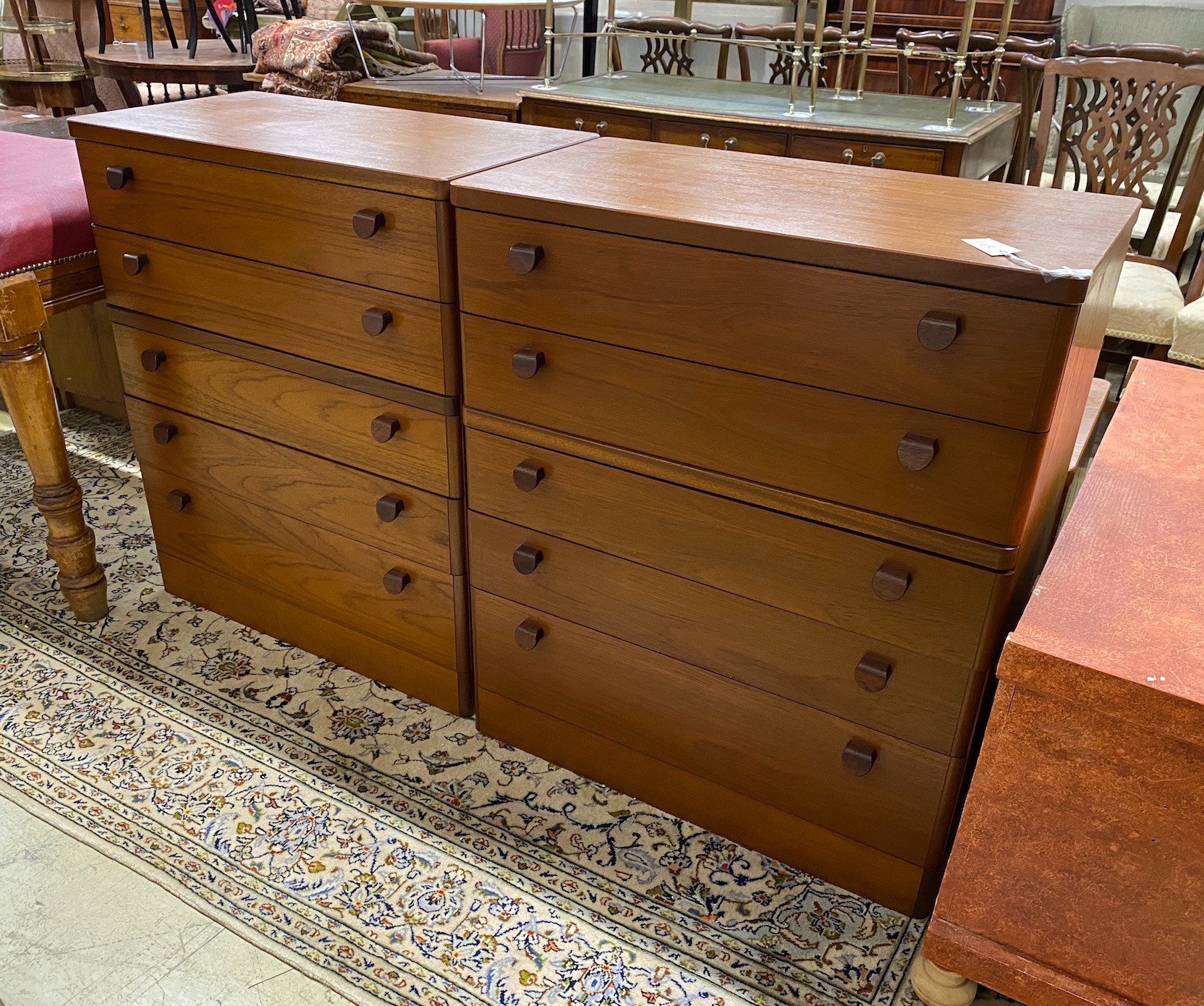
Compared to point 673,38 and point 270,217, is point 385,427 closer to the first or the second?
point 270,217

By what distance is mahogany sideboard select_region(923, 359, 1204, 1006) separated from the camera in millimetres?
927

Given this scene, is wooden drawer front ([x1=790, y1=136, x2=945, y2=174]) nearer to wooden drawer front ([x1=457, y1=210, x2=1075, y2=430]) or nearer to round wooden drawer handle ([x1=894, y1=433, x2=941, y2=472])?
wooden drawer front ([x1=457, y1=210, x2=1075, y2=430])

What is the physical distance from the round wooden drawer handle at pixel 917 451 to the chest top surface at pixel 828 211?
0.53 feet

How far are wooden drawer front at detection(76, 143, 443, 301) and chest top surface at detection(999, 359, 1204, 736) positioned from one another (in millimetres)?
815

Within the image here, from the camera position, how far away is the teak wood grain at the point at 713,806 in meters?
1.31

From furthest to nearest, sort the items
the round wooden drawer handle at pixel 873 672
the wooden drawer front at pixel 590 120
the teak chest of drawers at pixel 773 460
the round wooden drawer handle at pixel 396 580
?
the wooden drawer front at pixel 590 120
the round wooden drawer handle at pixel 396 580
the round wooden drawer handle at pixel 873 672
the teak chest of drawers at pixel 773 460

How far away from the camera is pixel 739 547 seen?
1.22m

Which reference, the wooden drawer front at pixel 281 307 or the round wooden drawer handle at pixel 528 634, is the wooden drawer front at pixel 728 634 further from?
the wooden drawer front at pixel 281 307

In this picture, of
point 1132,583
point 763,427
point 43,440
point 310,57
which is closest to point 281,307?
point 43,440

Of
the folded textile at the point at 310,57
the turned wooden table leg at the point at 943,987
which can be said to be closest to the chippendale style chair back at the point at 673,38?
the folded textile at the point at 310,57

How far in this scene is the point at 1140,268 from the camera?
2.74 metres

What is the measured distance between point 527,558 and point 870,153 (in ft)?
5.93

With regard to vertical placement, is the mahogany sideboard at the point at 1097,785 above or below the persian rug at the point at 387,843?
above

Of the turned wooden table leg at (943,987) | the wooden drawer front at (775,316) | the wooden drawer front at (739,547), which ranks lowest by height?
the turned wooden table leg at (943,987)
